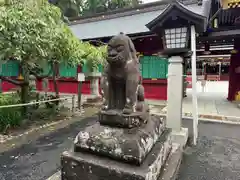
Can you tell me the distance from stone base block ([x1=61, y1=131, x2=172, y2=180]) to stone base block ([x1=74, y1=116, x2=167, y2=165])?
57 millimetres

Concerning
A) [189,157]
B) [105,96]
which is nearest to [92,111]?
[189,157]

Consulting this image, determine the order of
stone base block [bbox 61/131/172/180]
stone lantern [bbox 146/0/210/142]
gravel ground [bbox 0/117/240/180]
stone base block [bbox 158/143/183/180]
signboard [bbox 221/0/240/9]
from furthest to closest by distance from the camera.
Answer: signboard [bbox 221/0/240/9]
stone lantern [bbox 146/0/210/142]
gravel ground [bbox 0/117/240/180]
stone base block [bbox 158/143/183/180]
stone base block [bbox 61/131/172/180]

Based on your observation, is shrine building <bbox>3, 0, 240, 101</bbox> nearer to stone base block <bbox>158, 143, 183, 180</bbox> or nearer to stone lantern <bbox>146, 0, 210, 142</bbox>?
stone lantern <bbox>146, 0, 210, 142</bbox>

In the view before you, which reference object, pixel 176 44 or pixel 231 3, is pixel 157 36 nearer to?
pixel 231 3

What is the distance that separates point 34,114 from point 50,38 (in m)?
2.67

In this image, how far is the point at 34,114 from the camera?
5.36 m

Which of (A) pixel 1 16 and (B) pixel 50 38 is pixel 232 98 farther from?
(A) pixel 1 16

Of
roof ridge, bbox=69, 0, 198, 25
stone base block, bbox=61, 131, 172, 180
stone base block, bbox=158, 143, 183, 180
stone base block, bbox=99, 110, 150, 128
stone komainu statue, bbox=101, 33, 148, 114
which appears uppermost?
roof ridge, bbox=69, 0, 198, 25

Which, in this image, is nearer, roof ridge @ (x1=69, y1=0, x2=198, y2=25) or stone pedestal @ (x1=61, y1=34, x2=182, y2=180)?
stone pedestal @ (x1=61, y1=34, x2=182, y2=180)

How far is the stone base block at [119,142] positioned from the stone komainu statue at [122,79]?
0.80ft

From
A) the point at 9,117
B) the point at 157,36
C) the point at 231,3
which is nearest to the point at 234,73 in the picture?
the point at 157,36

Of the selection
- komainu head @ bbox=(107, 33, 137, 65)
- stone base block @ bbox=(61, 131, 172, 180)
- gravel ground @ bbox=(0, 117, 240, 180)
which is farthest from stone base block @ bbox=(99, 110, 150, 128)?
gravel ground @ bbox=(0, 117, 240, 180)

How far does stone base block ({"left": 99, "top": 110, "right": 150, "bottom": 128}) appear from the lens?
1.99m

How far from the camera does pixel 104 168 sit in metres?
1.82
